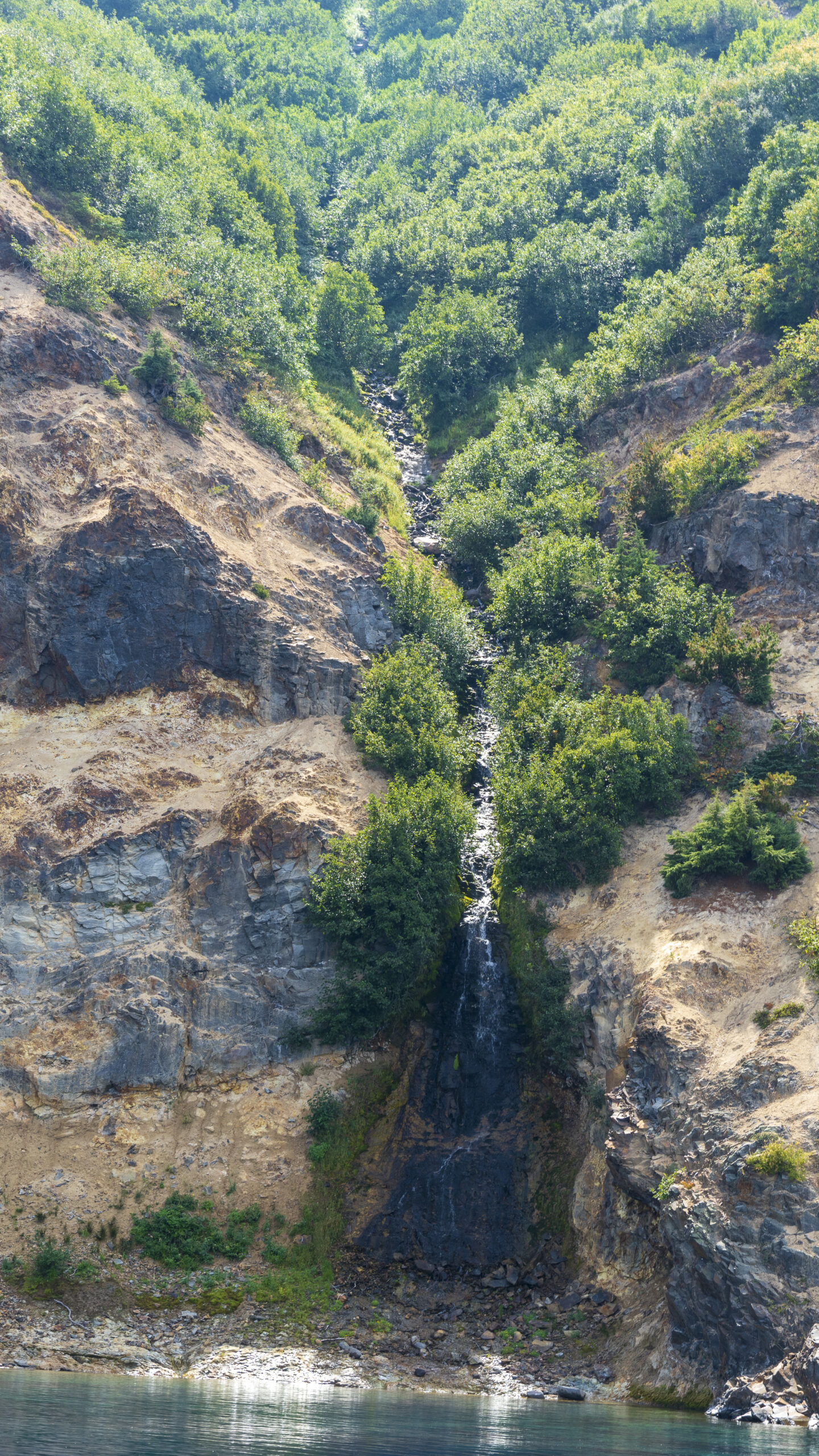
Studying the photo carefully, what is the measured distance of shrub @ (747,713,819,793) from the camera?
37094 millimetres

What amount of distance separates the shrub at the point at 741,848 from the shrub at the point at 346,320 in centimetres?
4429

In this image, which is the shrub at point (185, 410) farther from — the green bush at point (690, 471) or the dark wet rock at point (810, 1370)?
the dark wet rock at point (810, 1370)

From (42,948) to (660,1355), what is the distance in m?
22.1

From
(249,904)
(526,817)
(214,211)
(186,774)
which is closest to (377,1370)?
(249,904)

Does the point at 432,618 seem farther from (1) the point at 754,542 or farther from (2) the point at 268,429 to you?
(1) the point at 754,542

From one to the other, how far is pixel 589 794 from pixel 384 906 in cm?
833

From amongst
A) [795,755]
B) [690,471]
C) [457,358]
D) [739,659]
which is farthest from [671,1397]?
[457,358]

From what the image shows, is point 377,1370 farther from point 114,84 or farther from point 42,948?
point 114,84

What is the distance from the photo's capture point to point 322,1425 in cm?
2144

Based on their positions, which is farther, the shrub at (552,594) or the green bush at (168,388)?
the green bush at (168,388)

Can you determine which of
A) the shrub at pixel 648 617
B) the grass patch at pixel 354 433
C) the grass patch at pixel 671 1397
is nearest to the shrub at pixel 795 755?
the shrub at pixel 648 617

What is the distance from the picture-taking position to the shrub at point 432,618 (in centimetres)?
4909

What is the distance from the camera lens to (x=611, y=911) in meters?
36.6

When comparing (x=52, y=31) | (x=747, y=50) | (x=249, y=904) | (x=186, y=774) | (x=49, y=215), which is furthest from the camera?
(x=747, y=50)
